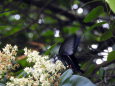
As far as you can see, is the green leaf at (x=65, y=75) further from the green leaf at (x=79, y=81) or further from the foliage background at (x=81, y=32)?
the foliage background at (x=81, y=32)

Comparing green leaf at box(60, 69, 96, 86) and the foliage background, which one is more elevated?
the foliage background

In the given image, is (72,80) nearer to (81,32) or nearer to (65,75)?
(65,75)

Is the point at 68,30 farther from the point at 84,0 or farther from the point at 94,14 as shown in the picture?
the point at 94,14

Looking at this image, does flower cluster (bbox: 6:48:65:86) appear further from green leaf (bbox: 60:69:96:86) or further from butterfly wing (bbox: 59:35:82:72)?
butterfly wing (bbox: 59:35:82:72)

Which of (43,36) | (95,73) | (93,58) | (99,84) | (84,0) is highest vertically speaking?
(43,36)

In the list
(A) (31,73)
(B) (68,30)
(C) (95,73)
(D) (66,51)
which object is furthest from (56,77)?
(B) (68,30)

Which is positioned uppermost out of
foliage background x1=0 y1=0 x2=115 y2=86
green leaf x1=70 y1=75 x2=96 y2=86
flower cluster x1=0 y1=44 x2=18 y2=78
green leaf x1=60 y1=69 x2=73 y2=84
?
foliage background x1=0 y1=0 x2=115 y2=86

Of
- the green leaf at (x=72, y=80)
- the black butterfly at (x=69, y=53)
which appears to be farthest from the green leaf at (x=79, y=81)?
the black butterfly at (x=69, y=53)

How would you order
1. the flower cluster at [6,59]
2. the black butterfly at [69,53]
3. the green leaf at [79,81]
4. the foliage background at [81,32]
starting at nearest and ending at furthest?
1. the green leaf at [79,81]
2. the flower cluster at [6,59]
3. the black butterfly at [69,53]
4. the foliage background at [81,32]

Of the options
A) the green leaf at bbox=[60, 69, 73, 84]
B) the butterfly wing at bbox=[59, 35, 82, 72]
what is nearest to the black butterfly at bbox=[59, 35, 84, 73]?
the butterfly wing at bbox=[59, 35, 82, 72]
